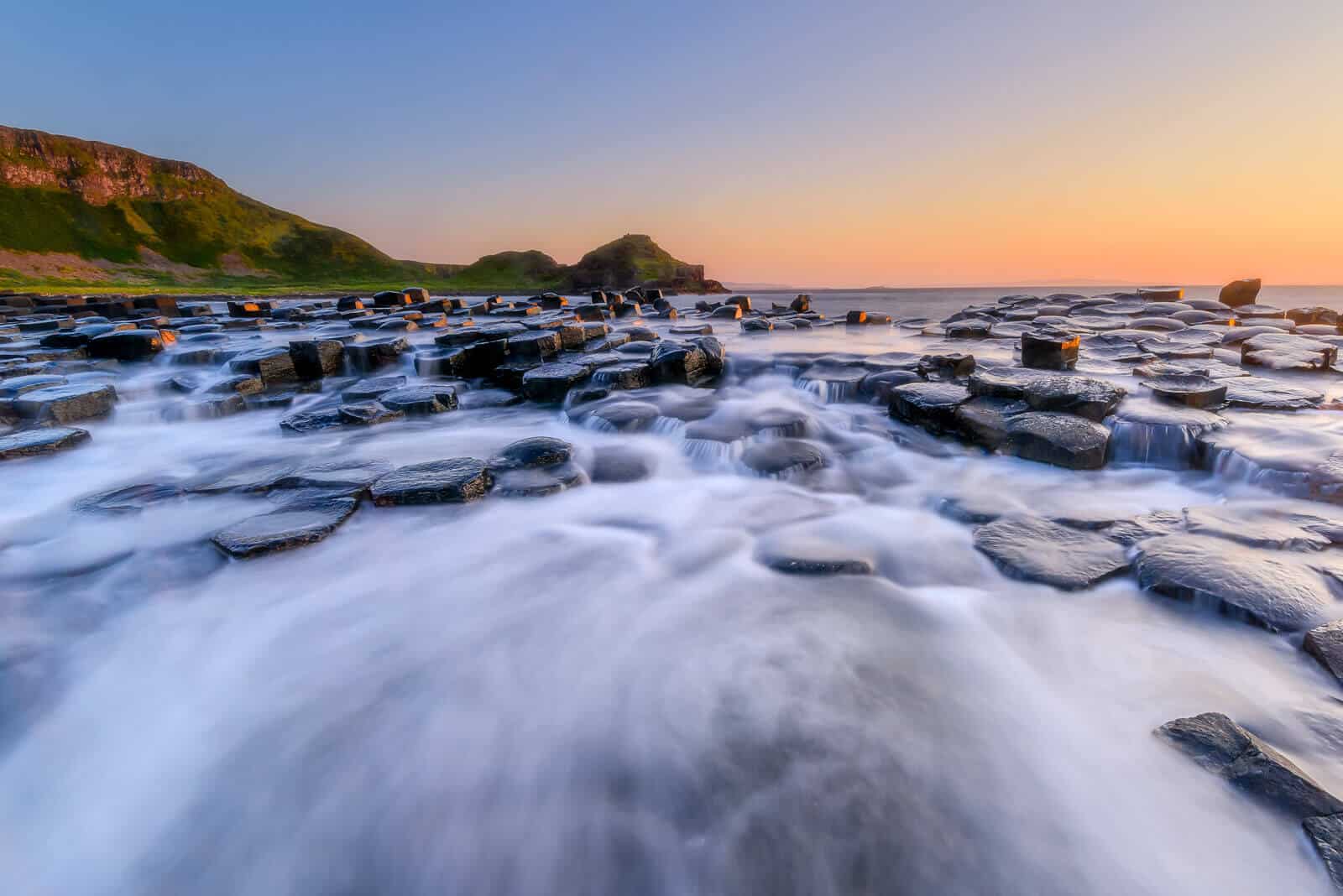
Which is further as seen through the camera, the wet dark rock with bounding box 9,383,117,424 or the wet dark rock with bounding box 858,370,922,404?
the wet dark rock with bounding box 858,370,922,404

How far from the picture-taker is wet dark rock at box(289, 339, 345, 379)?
303 inches

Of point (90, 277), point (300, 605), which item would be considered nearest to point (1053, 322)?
point (300, 605)

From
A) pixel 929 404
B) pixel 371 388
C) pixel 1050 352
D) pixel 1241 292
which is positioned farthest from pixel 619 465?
pixel 1241 292

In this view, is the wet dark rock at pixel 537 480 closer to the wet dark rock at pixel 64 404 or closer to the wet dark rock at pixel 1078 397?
the wet dark rock at pixel 1078 397

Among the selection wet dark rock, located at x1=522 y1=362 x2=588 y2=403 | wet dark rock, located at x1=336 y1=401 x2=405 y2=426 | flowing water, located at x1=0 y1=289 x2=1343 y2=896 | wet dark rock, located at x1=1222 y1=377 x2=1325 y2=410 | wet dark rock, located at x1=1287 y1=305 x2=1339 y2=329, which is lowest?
flowing water, located at x1=0 y1=289 x2=1343 y2=896

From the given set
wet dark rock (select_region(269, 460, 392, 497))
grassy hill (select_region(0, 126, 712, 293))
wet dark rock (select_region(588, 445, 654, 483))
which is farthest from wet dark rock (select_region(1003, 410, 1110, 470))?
grassy hill (select_region(0, 126, 712, 293))

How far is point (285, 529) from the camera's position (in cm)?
338

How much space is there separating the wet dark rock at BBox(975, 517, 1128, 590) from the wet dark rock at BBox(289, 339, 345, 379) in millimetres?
8237

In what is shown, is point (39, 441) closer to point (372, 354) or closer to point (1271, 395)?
point (372, 354)

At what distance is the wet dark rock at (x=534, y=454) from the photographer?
4.49 meters

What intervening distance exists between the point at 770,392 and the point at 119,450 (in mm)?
6604

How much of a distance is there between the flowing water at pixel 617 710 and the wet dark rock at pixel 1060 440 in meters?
0.38

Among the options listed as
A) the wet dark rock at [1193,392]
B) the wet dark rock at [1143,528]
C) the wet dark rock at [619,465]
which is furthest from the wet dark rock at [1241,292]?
the wet dark rock at [619,465]

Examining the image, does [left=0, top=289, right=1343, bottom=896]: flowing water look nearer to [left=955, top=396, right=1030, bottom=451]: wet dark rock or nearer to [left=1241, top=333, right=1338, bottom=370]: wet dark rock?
[left=955, top=396, right=1030, bottom=451]: wet dark rock
